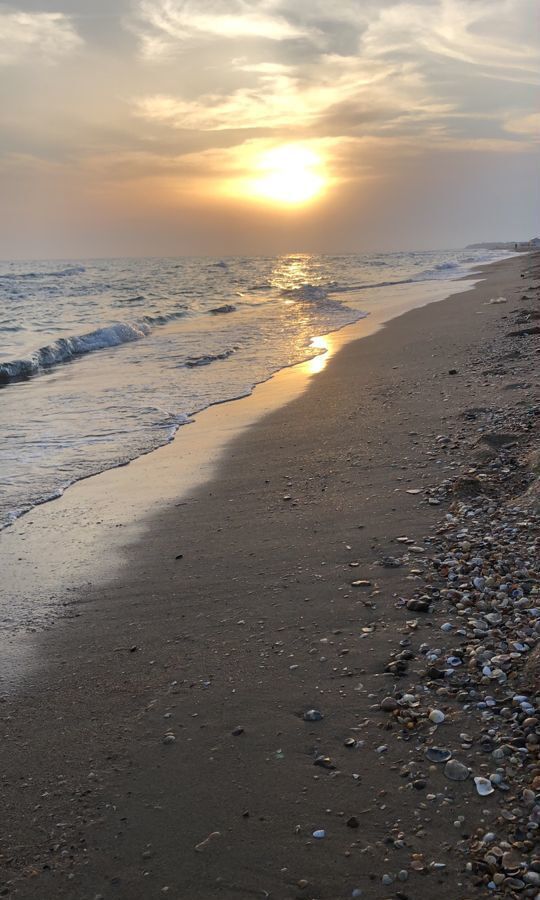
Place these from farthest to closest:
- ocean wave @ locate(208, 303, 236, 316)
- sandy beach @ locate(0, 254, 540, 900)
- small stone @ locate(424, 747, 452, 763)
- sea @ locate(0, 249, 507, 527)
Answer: ocean wave @ locate(208, 303, 236, 316) < sea @ locate(0, 249, 507, 527) < small stone @ locate(424, 747, 452, 763) < sandy beach @ locate(0, 254, 540, 900)

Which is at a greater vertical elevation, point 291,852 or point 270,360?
point 270,360

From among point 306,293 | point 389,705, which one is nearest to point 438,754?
point 389,705

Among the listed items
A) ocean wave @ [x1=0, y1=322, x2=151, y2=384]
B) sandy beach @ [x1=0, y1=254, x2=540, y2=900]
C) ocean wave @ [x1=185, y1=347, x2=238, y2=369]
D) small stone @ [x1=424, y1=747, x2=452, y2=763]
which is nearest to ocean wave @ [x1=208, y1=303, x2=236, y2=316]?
ocean wave @ [x1=0, y1=322, x2=151, y2=384]

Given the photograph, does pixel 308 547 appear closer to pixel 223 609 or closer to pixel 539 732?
pixel 223 609

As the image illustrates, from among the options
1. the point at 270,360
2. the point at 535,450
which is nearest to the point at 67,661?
the point at 535,450

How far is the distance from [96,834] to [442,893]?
1214mm

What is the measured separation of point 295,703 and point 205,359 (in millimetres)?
12103

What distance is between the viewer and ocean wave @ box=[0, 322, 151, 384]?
14.5m

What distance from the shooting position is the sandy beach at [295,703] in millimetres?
2141

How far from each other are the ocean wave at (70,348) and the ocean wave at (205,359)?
3.55 m

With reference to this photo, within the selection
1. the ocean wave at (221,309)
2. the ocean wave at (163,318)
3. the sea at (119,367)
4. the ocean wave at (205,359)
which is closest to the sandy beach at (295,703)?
the sea at (119,367)

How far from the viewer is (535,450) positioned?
523 cm

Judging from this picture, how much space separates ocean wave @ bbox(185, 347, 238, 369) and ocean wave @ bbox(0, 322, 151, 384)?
3.55 metres

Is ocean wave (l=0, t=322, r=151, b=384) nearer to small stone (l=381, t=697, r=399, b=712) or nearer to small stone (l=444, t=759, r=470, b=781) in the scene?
small stone (l=381, t=697, r=399, b=712)
